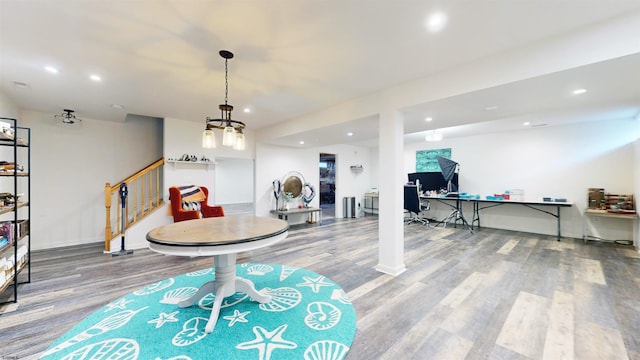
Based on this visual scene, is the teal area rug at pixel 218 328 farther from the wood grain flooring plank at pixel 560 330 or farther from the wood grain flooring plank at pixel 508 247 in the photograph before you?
the wood grain flooring plank at pixel 508 247

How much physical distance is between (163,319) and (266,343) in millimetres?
1010

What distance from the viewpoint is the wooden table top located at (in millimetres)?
1891

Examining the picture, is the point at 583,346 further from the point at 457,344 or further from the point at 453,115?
the point at 453,115

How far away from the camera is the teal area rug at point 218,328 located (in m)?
1.75

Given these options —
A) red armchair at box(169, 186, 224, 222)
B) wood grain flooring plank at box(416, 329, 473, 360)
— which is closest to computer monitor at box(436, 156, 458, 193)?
wood grain flooring plank at box(416, 329, 473, 360)

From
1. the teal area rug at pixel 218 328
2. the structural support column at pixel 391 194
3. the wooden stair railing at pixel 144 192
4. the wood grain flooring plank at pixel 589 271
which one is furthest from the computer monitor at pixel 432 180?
the wooden stair railing at pixel 144 192

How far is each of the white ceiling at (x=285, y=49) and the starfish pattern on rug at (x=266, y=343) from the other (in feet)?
8.11

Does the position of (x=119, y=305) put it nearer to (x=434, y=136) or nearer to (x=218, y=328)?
(x=218, y=328)

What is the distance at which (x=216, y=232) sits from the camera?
2182 millimetres

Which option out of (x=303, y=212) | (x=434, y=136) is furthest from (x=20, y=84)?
(x=434, y=136)

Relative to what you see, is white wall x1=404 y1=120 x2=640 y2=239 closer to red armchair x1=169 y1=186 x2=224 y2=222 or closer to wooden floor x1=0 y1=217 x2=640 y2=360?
wooden floor x1=0 y1=217 x2=640 y2=360

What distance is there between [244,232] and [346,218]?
5877mm

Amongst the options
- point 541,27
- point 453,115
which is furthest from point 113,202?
point 541,27

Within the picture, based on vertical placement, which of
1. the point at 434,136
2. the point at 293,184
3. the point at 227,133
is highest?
the point at 434,136
